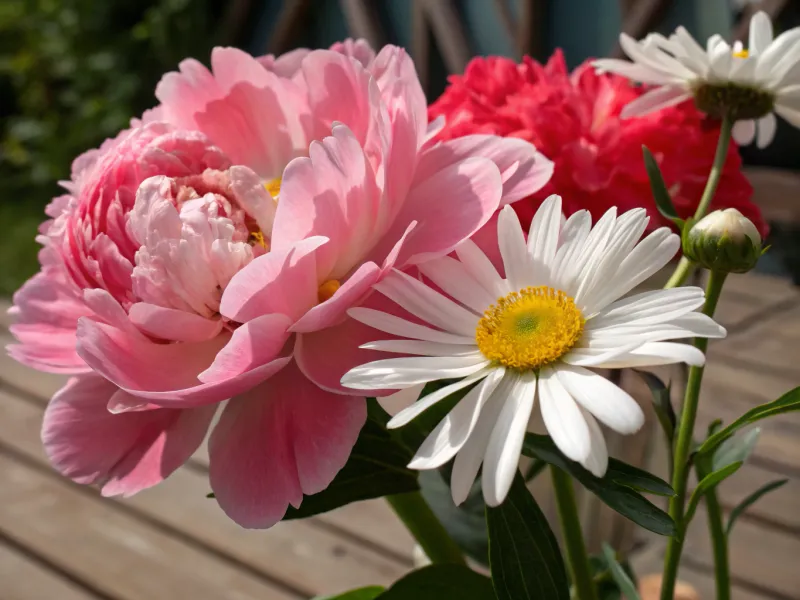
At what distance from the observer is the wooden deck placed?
28.5 inches

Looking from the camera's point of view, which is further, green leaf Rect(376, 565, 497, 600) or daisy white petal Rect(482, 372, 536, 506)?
green leaf Rect(376, 565, 497, 600)

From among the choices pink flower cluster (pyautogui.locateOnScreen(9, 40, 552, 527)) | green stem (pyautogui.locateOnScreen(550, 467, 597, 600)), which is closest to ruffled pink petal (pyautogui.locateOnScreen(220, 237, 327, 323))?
pink flower cluster (pyautogui.locateOnScreen(9, 40, 552, 527))

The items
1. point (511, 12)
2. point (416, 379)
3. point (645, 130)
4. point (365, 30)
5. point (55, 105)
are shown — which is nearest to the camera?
point (416, 379)

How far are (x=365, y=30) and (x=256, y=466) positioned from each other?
2.18 meters

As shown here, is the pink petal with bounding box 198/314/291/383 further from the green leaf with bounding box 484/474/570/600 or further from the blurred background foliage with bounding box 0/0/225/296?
the blurred background foliage with bounding box 0/0/225/296

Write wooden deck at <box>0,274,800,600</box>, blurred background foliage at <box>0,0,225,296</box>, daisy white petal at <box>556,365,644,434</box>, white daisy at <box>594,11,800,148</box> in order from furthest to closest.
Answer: blurred background foliage at <box>0,0,225,296</box> → wooden deck at <box>0,274,800,600</box> → white daisy at <box>594,11,800,148</box> → daisy white petal at <box>556,365,644,434</box>

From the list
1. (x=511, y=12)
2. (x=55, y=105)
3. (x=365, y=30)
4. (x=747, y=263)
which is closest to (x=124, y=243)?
(x=747, y=263)

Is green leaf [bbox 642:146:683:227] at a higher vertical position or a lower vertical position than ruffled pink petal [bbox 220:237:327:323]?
lower

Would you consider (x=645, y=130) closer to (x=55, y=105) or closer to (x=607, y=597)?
(x=607, y=597)

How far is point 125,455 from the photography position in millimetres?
239

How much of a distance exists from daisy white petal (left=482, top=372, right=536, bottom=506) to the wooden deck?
0.55m

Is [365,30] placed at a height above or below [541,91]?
below

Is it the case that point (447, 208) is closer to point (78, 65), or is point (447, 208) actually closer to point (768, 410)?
point (768, 410)

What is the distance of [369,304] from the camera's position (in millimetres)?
229
